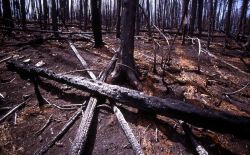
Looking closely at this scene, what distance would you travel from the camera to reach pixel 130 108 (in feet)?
14.3

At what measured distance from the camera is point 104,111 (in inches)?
170

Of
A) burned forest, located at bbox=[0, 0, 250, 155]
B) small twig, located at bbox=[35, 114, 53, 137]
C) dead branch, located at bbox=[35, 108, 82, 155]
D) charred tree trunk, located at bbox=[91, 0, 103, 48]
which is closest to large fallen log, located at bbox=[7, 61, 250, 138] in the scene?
burned forest, located at bbox=[0, 0, 250, 155]

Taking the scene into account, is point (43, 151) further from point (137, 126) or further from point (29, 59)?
point (29, 59)

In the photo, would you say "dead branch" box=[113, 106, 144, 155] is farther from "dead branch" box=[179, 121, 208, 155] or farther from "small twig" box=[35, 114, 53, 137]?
"small twig" box=[35, 114, 53, 137]

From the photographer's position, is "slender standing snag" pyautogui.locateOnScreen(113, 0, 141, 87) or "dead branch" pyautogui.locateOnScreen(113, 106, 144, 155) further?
"slender standing snag" pyautogui.locateOnScreen(113, 0, 141, 87)

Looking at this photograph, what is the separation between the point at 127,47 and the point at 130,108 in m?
1.67

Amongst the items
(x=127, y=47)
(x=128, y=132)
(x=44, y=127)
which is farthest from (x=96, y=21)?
(x=128, y=132)

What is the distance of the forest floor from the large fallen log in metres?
0.43

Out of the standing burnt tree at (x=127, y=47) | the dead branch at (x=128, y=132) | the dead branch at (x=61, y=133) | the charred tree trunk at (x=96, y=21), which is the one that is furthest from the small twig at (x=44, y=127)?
the charred tree trunk at (x=96, y=21)

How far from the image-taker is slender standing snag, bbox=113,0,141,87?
5086 millimetres

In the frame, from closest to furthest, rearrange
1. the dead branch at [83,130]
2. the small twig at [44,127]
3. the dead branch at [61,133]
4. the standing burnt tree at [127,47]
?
1. the dead branch at [83,130]
2. the dead branch at [61,133]
3. the small twig at [44,127]
4. the standing burnt tree at [127,47]

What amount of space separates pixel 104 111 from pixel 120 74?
131cm

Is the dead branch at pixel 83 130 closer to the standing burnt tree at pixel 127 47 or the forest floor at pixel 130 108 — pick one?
the forest floor at pixel 130 108

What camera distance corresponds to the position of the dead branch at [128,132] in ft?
10.2
